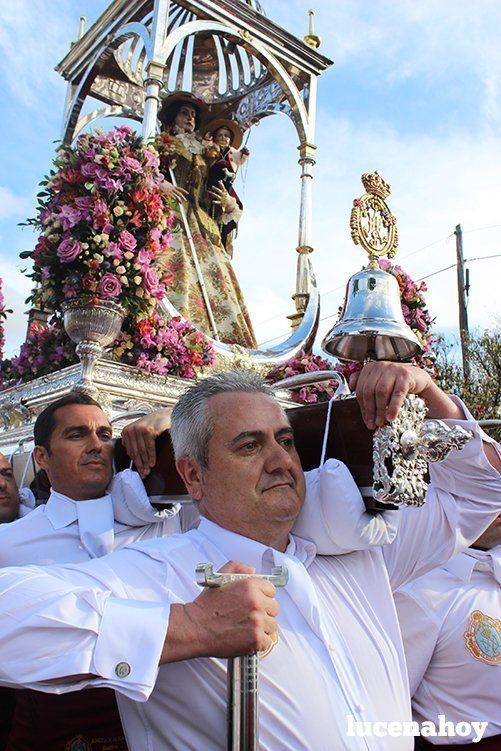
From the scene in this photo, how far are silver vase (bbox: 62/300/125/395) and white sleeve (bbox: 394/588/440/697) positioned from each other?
10.1 feet

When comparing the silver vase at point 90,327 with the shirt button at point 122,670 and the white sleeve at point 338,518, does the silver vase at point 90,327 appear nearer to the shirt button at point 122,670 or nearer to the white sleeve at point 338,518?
the white sleeve at point 338,518

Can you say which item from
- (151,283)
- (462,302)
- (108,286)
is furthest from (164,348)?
(462,302)

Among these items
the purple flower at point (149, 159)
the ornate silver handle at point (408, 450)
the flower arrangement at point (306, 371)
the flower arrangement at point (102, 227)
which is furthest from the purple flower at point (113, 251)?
the ornate silver handle at point (408, 450)

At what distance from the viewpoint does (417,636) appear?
7.94 feet

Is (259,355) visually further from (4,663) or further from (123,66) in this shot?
(4,663)

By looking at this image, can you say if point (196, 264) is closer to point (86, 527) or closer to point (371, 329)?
point (86, 527)

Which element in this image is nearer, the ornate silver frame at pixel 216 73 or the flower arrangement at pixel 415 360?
the flower arrangement at pixel 415 360

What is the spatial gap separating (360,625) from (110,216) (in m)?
4.13

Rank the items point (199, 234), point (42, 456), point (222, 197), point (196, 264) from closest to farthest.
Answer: point (42, 456)
point (196, 264)
point (199, 234)
point (222, 197)

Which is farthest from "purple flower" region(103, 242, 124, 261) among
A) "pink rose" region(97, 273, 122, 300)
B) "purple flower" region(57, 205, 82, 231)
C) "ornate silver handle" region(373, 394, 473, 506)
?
"ornate silver handle" region(373, 394, 473, 506)

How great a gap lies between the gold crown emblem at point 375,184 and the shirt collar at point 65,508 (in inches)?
72.1

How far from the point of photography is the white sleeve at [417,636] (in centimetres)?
239

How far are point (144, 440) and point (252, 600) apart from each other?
1.14 metres

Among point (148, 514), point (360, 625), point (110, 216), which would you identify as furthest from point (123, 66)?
point (360, 625)
